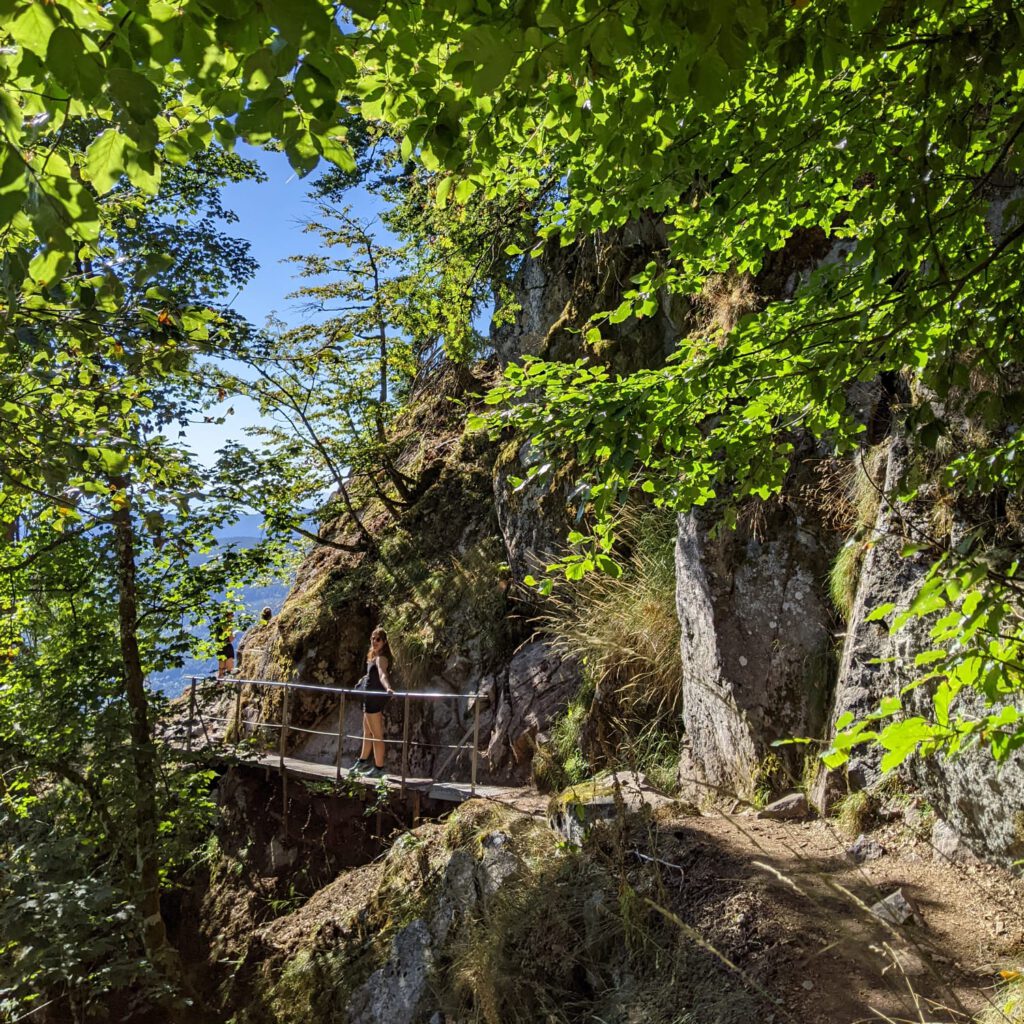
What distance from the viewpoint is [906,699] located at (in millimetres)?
4445

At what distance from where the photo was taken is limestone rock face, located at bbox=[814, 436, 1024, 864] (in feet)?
12.3

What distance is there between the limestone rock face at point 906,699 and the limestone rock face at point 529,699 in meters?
3.95

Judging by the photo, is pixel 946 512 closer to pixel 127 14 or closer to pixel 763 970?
pixel 763 970

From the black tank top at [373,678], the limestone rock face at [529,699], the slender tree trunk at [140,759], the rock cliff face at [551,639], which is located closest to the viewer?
the rock cliff face at [551,639]

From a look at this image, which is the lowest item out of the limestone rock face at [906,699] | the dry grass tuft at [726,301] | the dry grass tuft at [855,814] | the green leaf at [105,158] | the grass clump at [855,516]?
the dry grass tuft at [855,814]

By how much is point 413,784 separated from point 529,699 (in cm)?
168

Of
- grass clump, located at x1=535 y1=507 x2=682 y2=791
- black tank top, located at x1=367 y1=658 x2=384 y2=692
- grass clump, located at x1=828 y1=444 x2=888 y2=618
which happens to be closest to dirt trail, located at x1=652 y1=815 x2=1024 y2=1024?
grass clump, located at x1=828 y1=444 x2=888 y2=618

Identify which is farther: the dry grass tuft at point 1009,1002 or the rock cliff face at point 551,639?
the rock cliff face at point 551,639

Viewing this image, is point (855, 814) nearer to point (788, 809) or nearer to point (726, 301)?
point (788, 809)

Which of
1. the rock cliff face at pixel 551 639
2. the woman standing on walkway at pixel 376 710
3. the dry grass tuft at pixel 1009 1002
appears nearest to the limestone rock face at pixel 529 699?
the rock cliff face at pixel 551 639

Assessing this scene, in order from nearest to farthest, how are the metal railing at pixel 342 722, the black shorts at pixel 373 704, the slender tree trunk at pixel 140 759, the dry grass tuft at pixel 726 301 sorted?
the dry grass tuft at pixel 726 301 < the slender tree trunk at pixel 140 759 < the metal railing at pixel 342 722 < the black shorts at pixel 373 704

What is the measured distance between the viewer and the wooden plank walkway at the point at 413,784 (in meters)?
7.85

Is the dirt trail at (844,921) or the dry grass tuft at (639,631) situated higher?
the dry grass tuft at (639,631)

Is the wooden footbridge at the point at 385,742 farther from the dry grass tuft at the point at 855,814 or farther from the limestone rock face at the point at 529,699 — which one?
the dry grass tuft at the point at 855,814
